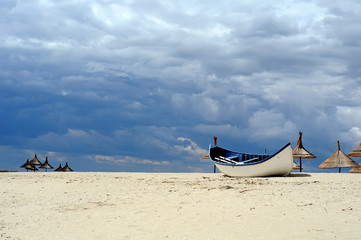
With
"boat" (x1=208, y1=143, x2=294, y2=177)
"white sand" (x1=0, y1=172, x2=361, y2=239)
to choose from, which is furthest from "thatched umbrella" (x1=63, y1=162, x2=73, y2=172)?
"white sand" (x1=0, y1=172, x2=361, y2=239)

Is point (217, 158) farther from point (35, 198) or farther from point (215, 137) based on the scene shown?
point (35, 198)

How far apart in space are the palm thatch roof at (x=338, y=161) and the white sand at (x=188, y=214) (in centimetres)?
1825

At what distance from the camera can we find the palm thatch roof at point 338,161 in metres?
29.2

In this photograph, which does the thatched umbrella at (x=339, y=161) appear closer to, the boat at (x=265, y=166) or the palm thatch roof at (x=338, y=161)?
the palm thatch roof at (x=338, y=161)

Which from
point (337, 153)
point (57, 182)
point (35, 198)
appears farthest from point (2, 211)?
point (337, 153)

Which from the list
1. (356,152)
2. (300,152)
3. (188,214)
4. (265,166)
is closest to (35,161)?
(300,152)

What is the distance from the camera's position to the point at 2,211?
34.9 feet

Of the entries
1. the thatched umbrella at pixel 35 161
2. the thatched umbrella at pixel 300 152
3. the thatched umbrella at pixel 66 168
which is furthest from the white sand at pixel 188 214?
the thatched umbrella at pixel 66 168

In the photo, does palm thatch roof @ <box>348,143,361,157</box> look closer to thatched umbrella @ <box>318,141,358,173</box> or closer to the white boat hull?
thatched umbrella @ <box>318,141,358,173</box>

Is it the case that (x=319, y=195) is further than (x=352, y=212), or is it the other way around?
(x=319, y=195)

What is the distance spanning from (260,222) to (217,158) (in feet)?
45.3

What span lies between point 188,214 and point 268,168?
10.1m

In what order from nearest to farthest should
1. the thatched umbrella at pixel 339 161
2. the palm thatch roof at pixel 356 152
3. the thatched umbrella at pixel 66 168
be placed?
1. the thatched umbrella at pixel 339 161
2. the palm thatch roof at pixel 356 152
3. the thatched umbrella at pixel 66 168

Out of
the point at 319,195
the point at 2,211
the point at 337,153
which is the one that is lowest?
the point at 2,211
